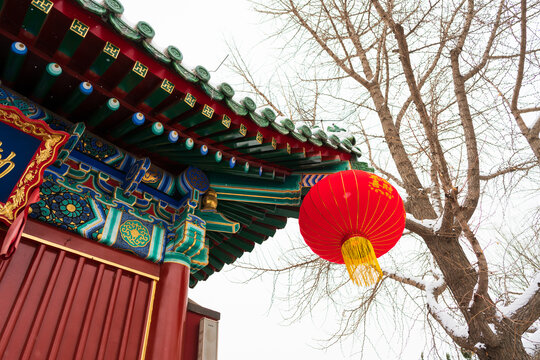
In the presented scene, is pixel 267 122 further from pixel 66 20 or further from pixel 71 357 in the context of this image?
pixel 71 357

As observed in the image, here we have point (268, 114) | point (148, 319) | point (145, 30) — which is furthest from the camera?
point (268, 114)

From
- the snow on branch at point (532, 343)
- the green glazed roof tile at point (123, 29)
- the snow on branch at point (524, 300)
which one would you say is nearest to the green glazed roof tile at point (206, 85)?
the green glazed roof tile at point (123, 29)

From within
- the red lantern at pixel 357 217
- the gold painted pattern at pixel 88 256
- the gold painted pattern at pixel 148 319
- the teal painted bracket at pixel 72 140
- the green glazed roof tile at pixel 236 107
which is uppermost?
the green glazed roof tile at pixel 236 107

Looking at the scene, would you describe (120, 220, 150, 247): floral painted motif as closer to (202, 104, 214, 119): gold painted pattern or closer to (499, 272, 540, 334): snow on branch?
(202, 104, 214, 119): gold painted pattern

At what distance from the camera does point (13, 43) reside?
200cm

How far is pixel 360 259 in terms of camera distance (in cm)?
261

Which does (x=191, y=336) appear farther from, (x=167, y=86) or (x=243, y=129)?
(x=167, y=86)

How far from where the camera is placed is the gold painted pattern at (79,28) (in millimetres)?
1989

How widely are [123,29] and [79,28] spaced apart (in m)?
0.23

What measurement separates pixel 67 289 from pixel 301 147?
1.96 m

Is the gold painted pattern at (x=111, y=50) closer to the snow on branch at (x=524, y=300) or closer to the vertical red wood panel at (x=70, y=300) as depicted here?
the vertical red wood panel at (x=70, y=300)

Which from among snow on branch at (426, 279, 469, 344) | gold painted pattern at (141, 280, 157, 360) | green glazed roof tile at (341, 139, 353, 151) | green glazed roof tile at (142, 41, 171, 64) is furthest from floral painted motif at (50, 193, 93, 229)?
snow on branch at (426, 279, 469, 344)

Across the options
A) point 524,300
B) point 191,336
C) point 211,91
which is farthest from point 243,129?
point 524,300

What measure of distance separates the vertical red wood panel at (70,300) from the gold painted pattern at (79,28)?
1.20 metres
